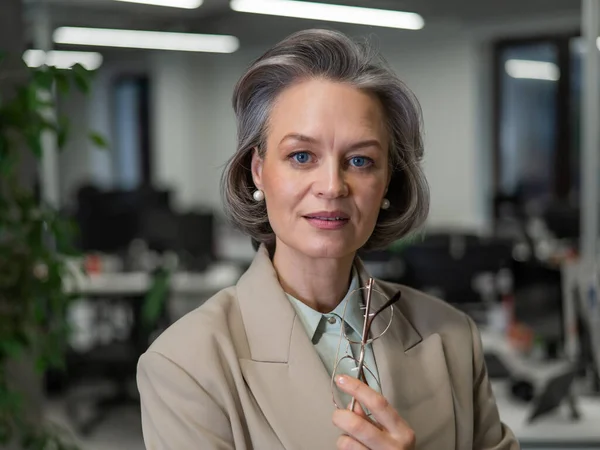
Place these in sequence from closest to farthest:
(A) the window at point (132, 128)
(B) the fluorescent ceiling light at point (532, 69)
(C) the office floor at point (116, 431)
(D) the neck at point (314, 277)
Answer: (D) the neck at point (314, 277) < (C) the office floor at point (116, 431) < (B) the fluorescent ceiling light at point (532, 69) < (A) the window at point (132, 128)

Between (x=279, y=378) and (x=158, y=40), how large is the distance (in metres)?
9.18

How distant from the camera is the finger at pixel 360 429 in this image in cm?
96

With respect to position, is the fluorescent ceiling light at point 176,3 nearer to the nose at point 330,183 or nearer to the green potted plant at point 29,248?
the green potted plant at point 29,248

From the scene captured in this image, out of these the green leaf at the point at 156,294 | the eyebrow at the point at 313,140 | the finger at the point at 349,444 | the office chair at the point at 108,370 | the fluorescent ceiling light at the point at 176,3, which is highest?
the fluorescent ceiling light at the point at 176,3

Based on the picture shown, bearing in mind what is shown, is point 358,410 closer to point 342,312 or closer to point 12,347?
point 342,312

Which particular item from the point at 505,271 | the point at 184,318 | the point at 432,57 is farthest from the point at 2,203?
the point at 432,57

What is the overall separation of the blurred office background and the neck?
342mm

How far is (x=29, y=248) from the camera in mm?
2145

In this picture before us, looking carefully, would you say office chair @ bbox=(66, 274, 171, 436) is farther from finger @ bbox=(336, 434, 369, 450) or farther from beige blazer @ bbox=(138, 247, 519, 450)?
finger @ bbox=(336, 434, 369, 450)

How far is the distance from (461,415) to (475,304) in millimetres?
3069

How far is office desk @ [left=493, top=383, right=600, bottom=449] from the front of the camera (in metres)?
2.39

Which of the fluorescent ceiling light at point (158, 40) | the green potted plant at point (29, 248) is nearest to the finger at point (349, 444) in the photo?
the green potted plant at point (29, 248)

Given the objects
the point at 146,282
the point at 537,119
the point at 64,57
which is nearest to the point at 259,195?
the point at 146,282

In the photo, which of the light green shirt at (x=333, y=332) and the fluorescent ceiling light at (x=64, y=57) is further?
the fluorescent ceiling light at (x=64, y=57)
